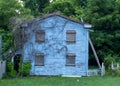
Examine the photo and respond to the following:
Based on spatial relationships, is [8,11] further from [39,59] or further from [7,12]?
[39,59]

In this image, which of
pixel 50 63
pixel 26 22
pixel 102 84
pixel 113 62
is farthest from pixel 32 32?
pixel 102 84

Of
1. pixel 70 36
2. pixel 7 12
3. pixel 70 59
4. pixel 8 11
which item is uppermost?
pixel 8 11

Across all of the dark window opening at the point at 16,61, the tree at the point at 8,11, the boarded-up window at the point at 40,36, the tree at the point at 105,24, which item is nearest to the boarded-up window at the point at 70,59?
the boarded-up window at the point at 40,36

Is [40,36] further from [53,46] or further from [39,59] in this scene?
[39,59]

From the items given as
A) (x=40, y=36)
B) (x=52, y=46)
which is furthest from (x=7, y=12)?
(x=52, y=46)

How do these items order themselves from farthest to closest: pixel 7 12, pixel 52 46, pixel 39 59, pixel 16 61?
pixel 7 12 < pixel 16 61 < pixel 39 59 < pixel 52 46

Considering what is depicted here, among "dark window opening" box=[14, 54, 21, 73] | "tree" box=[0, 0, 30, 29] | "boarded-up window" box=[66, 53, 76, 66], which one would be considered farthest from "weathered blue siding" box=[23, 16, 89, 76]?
"tree" box=[0, 0, 30, 29]

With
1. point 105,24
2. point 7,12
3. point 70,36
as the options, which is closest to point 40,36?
point 70,36

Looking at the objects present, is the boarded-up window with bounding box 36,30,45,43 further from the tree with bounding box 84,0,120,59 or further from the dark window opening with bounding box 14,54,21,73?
the tree with bounding box 84,0,120,59

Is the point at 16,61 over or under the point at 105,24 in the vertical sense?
under

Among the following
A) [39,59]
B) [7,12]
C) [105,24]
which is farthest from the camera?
[7,12]

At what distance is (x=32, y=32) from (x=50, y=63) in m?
3.16

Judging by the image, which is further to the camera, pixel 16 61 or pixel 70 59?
pixel 16 61

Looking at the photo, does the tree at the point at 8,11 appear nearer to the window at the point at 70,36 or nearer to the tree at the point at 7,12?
the tree at the point at 7,12
